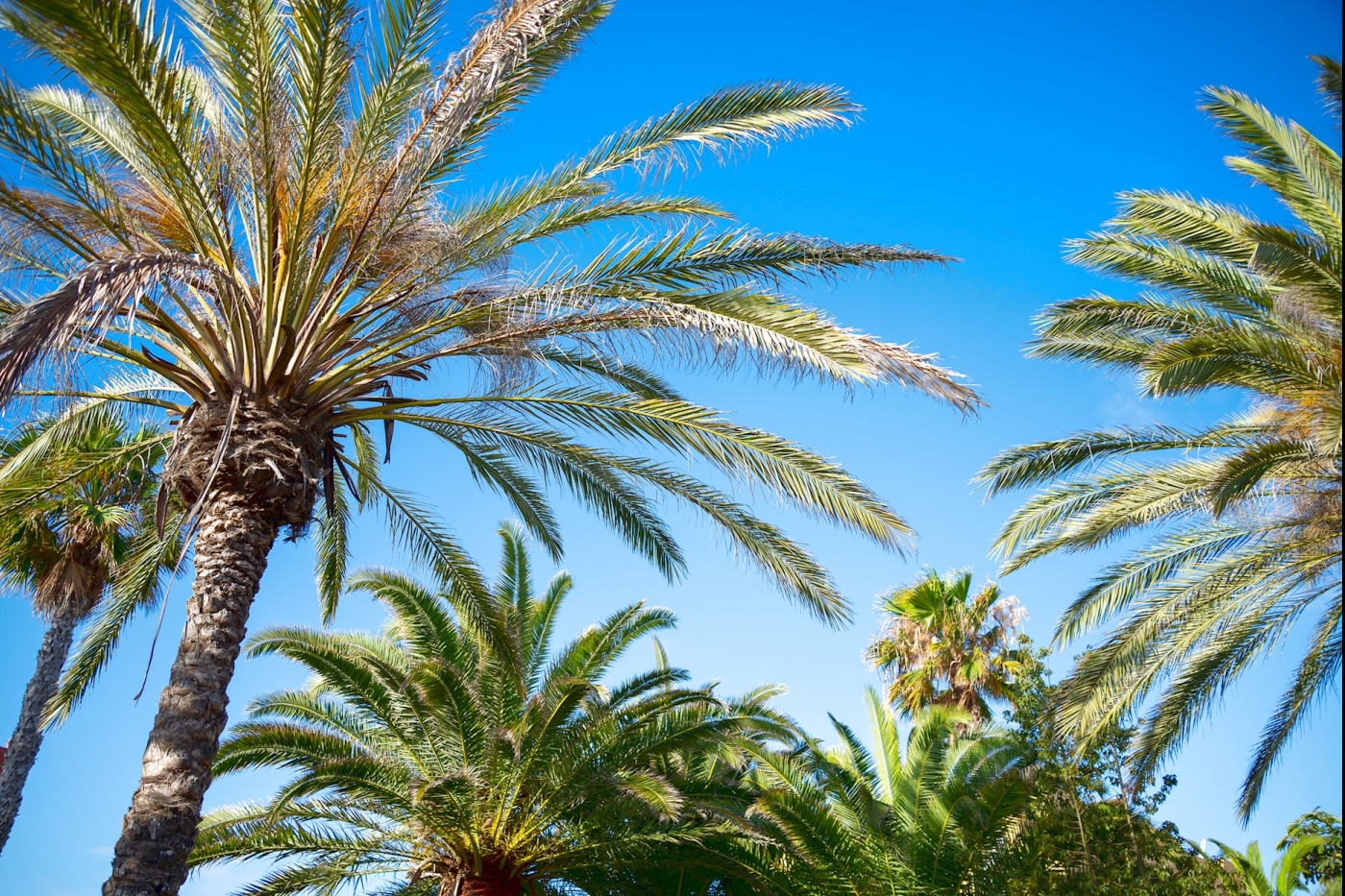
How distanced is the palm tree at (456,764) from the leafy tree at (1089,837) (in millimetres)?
3459

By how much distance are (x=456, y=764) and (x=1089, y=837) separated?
22.5 feet

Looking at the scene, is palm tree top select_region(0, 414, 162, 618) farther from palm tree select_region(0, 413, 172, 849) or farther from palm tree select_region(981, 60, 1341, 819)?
palm tree select_region(981, 60, 1341, 819)

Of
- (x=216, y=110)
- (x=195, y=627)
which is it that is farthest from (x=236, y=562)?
(x=216, y=110)

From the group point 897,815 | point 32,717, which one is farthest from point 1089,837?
point 32,717

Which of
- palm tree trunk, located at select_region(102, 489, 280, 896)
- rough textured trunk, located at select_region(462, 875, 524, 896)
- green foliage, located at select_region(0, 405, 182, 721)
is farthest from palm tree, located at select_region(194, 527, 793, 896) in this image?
palm tree trunk, located at select_region(102, 489, 280, 896)

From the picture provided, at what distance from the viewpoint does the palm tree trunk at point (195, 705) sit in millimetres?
6621

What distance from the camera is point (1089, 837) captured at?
442 inches

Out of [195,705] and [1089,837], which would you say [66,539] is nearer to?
[195,705]

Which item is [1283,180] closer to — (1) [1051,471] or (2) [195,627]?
(1) [1051,471]

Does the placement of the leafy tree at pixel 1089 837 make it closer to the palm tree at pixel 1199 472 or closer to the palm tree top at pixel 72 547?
the palm tree at pixel 1199 472

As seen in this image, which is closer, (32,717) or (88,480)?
(88,480)

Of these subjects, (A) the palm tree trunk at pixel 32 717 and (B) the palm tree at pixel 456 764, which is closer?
(B) the palm tree at pixel 456 764

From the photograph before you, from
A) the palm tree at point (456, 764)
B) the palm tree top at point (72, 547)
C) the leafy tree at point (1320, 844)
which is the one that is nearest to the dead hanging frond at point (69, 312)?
the palm tree at point (456, 764)

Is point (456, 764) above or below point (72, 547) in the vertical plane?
below
